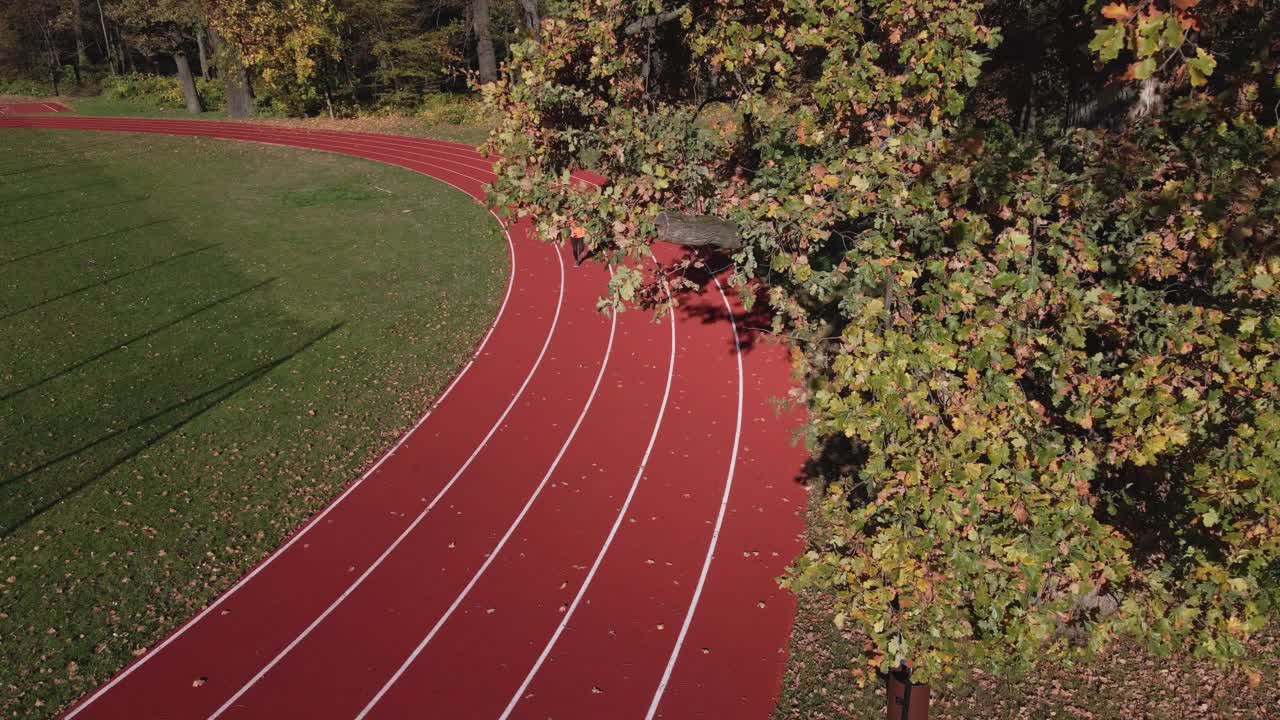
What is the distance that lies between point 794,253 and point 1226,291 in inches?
149

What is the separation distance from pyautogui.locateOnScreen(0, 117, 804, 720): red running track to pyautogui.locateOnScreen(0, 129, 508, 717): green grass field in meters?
1.02

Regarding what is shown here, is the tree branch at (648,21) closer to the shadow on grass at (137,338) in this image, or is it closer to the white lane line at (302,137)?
the shadow on grass at (137,338)

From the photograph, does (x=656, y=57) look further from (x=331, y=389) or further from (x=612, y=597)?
(x=331, y=389)

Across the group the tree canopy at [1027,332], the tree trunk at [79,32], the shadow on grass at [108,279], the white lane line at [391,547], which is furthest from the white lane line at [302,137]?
the tree canopy at [1027,332]

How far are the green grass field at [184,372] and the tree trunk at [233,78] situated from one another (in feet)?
50.2

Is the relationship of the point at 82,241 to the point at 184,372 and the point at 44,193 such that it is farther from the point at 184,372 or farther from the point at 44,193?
the point at 184,372

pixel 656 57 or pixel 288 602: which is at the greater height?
pixel 656 57

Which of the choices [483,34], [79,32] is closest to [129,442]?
[483,34]

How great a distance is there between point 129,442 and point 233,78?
41676 mm

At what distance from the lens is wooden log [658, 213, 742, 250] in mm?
8953

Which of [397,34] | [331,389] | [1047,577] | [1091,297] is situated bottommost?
[331,389]

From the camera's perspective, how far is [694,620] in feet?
37.0

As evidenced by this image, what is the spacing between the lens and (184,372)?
18.5m

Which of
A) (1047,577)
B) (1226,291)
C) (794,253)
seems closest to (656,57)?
(794,253)
